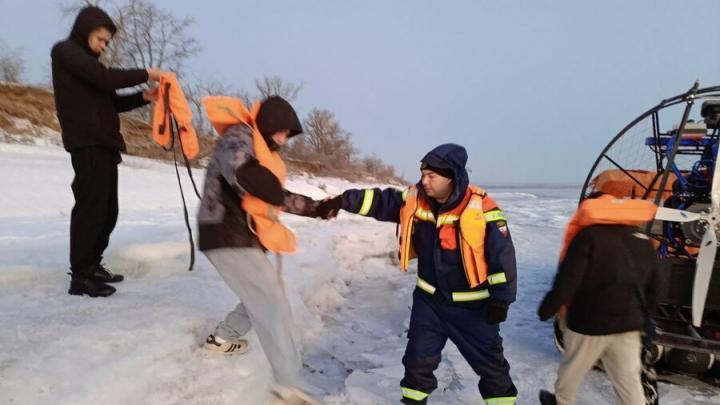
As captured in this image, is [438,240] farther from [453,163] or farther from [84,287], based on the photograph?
[84,287]

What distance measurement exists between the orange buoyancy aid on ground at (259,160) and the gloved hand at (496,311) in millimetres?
1256

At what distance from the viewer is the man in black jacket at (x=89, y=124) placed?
3.10 m

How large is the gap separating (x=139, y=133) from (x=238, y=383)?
19.3 meters

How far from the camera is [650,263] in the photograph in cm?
279

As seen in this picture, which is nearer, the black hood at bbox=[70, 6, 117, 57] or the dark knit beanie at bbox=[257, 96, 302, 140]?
the dark knit beanie at bbox=[257, 96, 302, 140]

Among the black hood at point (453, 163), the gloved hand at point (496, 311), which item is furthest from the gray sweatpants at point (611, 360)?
the black hood at point (453, 163)

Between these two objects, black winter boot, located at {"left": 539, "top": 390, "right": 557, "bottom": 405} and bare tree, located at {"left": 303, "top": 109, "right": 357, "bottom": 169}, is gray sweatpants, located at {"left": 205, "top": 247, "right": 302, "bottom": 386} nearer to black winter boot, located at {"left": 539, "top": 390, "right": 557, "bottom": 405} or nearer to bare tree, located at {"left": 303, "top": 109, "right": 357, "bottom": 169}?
black winter boot, located at {"left": 539, "top": 390, "right": 557, "bottom": 405}

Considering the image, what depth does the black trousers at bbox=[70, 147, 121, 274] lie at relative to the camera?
3.29 metres

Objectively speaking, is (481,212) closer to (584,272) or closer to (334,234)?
(584,272)

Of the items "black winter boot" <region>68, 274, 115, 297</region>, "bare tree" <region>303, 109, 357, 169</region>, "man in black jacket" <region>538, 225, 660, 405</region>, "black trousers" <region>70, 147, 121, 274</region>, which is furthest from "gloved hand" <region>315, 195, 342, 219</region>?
"bare tree" <region>303, 109, 357, 169</region>

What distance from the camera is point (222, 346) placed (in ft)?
9.68

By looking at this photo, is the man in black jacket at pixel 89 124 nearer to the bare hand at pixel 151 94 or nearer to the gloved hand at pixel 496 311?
the bare hand at pixel 151 94

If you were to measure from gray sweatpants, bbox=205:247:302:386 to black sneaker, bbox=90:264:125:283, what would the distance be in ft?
6.07

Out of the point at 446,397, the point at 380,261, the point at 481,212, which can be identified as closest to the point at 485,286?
the point at 481,212
